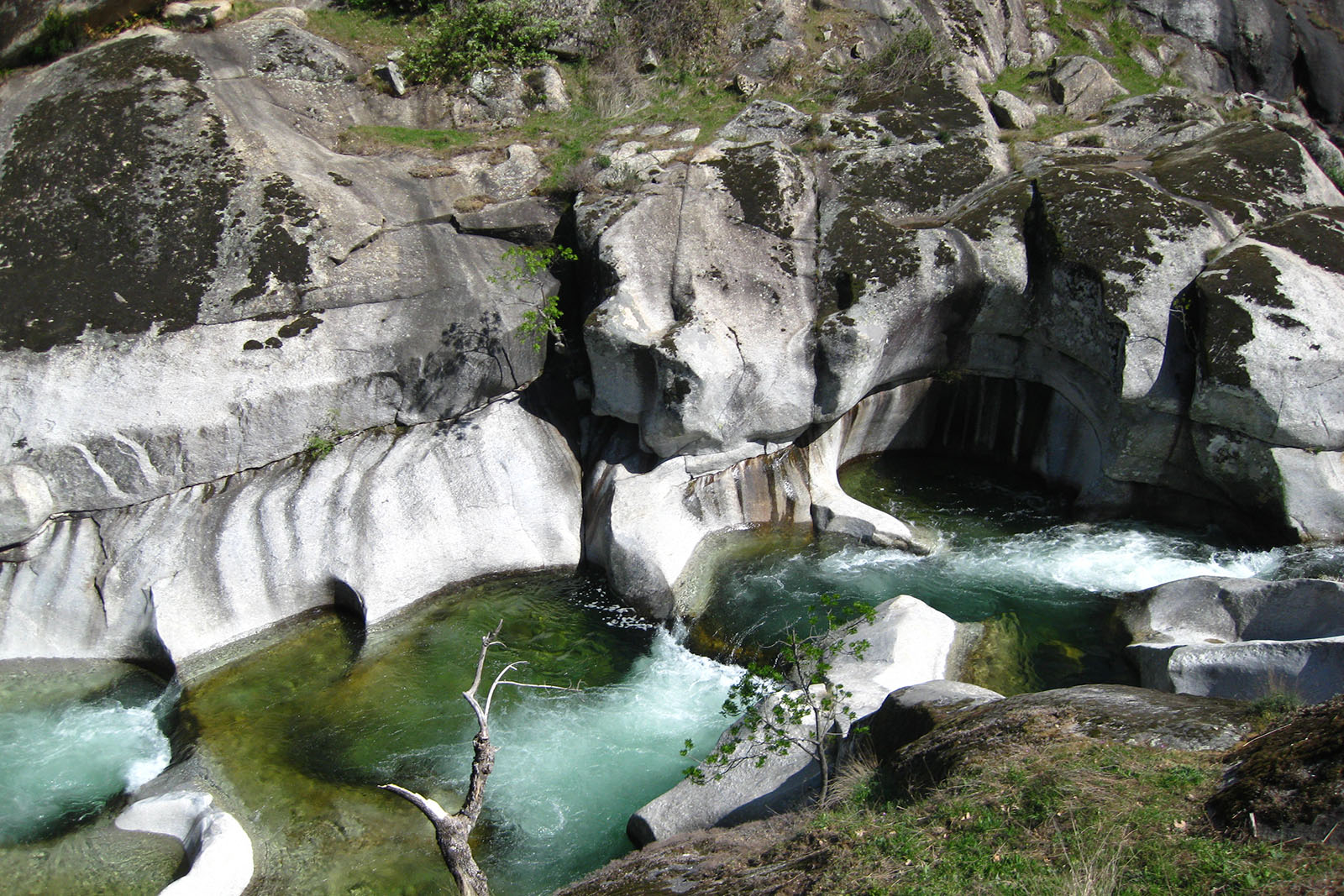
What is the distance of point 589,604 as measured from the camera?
43.0 feet

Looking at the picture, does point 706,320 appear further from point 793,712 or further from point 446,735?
point 793,712

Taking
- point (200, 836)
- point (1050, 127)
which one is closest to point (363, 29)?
point (1050, 127)

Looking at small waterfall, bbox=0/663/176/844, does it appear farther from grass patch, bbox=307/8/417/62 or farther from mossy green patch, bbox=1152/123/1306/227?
mossy green patch, bbox=1152/123/1306/227

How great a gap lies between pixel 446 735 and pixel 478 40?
48.8 ft

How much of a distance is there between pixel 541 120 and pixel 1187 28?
20068 millimetres

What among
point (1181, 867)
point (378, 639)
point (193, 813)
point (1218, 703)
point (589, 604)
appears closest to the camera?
point (1181, 867)

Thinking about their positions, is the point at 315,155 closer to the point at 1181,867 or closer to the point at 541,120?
the point at 541,120

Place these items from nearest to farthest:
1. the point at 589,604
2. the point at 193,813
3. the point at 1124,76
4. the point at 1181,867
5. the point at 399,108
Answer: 1. the point at 1181,867
2. the point at 193,813
3. the point at 589,604
4. the point at 399,108
5. the point at 1124,76

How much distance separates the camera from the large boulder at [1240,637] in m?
8.74

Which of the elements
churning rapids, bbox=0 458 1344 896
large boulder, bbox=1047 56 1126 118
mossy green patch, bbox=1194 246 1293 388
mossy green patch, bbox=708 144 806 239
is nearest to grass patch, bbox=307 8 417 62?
mossy green patch, bbox=708 144 806 239

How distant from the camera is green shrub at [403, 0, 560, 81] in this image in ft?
62.3

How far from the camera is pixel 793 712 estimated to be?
8141 mm

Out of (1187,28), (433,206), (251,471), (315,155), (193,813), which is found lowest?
(193,813)

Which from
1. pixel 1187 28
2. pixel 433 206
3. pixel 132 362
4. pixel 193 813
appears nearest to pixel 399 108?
pixel 433 206
